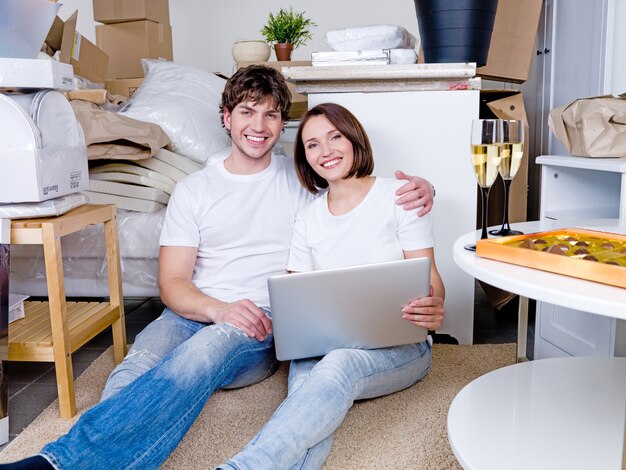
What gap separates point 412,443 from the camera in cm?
129

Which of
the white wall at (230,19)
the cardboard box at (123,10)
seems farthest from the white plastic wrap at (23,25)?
the white wall at (230,19)

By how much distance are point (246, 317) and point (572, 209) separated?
933 millimetres

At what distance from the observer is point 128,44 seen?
3.34 m

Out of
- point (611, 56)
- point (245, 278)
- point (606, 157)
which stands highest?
point (611, 56)

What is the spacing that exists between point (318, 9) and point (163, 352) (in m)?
2.97

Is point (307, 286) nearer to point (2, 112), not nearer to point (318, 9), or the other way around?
point (2, 112)

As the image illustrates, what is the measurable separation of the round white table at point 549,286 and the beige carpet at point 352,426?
0.52m

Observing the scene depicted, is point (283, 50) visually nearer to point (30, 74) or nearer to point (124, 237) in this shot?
point (124, 237)

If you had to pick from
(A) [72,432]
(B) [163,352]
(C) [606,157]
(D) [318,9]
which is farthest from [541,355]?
(D) [318,9]

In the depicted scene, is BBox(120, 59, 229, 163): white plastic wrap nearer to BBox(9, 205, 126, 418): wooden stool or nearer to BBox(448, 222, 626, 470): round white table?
BBox(9, 205, 126, 418): wooden stool

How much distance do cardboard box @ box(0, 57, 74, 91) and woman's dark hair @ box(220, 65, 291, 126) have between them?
0.41 metres

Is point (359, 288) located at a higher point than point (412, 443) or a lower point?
higher

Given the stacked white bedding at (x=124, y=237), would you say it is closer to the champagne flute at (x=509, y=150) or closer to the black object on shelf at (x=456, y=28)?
the black object on shelf at (x=456, y=28)

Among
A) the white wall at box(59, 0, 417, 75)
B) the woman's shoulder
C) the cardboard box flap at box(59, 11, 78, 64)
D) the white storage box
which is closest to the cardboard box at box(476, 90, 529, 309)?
the woman's shoulder
